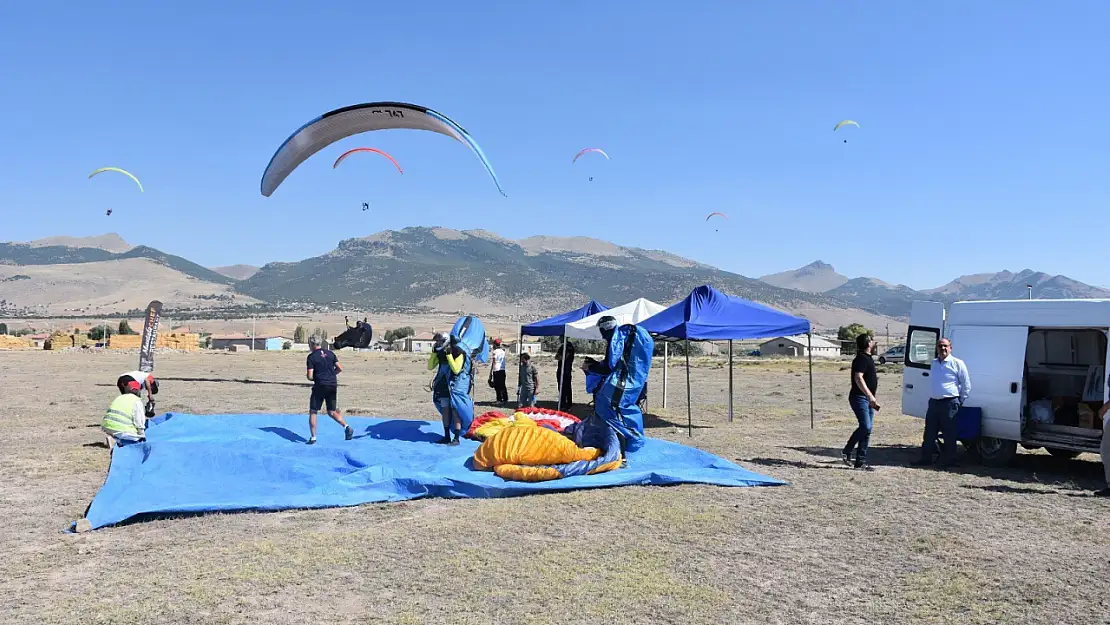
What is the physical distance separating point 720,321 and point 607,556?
9.28m

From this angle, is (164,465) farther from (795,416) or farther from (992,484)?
(795,416)

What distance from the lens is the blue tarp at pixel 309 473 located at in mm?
7801

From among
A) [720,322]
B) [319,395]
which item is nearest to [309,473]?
[319,395]

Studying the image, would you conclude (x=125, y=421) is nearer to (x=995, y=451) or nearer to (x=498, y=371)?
(x=498, y=371)

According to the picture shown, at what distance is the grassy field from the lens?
16.3 ft

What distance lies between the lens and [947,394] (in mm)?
10109

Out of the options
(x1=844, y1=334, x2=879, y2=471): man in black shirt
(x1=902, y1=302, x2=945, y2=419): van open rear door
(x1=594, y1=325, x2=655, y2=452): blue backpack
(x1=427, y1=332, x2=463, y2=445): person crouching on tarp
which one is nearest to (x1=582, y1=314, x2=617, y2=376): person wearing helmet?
(x1=594, y1=325, x2=655, y2=452): blue backpack

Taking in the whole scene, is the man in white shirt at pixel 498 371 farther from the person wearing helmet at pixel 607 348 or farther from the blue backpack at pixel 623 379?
the blue backpack at pixel 623 379

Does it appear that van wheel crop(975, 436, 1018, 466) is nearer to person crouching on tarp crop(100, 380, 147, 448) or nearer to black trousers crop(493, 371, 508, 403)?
person crouching on tarp crop(100, 380, 147, 448)

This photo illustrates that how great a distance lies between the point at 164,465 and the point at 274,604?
522 cm

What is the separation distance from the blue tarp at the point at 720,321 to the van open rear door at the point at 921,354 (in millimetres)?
2835

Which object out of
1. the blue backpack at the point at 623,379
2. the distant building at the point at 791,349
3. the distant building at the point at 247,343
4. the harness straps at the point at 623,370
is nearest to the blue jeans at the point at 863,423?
the blue backpack at the point at 623,379

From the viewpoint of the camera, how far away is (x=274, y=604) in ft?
16.5

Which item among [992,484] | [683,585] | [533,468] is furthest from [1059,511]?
[533,468]
